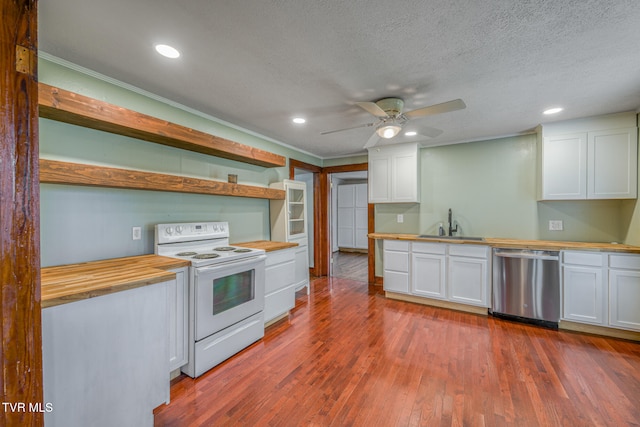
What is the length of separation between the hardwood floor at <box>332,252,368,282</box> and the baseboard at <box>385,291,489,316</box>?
1023 millimetres

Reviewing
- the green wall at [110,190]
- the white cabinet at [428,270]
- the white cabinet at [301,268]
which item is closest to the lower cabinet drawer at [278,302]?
the white cabinet at [301,268]

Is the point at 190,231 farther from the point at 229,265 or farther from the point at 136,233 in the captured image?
the point at 229,265

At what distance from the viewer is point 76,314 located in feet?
4.22

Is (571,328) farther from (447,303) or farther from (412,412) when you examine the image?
(412,412)

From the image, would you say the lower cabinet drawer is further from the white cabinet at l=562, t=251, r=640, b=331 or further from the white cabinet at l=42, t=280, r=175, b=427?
the white cabinet at l=562, t=251, r=640, b=331

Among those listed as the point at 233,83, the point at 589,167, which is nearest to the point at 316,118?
the point at 233,83

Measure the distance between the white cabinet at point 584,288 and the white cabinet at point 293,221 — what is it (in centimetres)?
317

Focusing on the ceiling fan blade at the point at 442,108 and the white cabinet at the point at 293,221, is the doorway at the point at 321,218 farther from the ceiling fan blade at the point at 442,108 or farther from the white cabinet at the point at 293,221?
the ceiling fan blade at the point at 442,108

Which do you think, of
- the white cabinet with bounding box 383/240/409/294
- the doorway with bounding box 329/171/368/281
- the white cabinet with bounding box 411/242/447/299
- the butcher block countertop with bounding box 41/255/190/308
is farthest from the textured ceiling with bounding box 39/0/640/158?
the doorway with bounding box 329/171/368/281

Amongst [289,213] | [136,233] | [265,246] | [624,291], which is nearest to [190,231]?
[136,233]

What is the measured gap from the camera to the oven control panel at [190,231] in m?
2.36

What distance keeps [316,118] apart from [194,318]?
7.56ft

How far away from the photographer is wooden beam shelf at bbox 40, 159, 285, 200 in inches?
68.7

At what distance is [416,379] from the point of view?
201 cm
